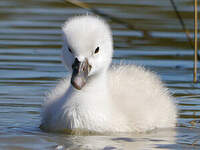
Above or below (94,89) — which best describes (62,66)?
above

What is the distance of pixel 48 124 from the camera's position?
7.74 meters

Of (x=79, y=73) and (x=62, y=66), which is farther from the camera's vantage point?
(x=62, y=66)

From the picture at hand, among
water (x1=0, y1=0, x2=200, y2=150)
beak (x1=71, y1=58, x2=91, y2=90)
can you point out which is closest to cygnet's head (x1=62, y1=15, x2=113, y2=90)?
beak (x1=71, y1=58, x2=91, y2=90)

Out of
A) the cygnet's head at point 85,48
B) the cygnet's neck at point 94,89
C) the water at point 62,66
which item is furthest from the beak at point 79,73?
the water at point 62,66

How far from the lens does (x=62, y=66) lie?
11180 mm

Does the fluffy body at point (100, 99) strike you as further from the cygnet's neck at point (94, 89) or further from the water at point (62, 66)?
the water at point (62, 66)

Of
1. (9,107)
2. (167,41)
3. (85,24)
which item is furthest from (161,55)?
(85,24)

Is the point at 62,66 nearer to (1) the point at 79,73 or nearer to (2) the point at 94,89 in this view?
(2) the point at 94,89

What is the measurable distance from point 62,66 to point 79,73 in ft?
13.2

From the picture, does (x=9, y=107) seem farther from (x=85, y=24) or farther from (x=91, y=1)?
(x=91, y=1)

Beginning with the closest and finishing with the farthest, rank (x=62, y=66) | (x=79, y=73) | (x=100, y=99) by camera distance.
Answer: (x=79, y=73), (x=100, y=99), (x=62, y=66)

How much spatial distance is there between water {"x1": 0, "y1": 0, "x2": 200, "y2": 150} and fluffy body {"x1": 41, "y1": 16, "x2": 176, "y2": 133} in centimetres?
13

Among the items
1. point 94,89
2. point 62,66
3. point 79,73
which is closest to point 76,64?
point 79,73

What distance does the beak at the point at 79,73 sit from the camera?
7176 mm
